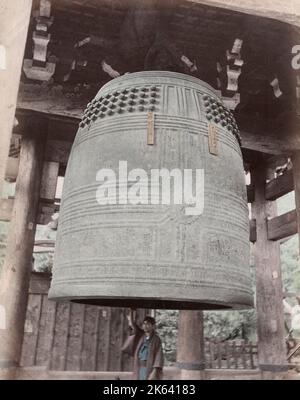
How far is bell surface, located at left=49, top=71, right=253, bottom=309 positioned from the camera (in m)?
1.43

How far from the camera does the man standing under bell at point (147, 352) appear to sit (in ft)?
14.9

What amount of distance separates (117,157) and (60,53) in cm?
190

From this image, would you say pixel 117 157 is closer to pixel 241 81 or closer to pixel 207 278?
pixel 207 278

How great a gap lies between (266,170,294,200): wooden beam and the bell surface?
2809mm

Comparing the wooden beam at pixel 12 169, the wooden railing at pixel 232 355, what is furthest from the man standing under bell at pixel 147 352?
the wooden railing at pixel 232 355

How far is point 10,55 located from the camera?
1.69m

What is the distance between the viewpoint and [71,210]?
5.56 feet

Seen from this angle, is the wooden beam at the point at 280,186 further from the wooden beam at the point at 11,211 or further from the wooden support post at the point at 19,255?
the wooden support post at the point at 19,255

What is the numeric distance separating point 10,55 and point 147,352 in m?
3.91

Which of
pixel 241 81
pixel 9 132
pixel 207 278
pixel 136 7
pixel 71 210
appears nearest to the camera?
pixel 207 278

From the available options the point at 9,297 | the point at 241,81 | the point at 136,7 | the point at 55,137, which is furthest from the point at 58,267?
the point at 55,137

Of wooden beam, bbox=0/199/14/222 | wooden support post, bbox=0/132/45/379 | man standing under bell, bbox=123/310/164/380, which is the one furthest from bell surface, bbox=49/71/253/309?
man standing under bell, bbox=123/310/164/380

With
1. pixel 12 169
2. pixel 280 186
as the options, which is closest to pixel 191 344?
pixel 280 186

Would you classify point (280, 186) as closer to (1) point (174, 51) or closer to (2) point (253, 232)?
(2) point (253, 232)
